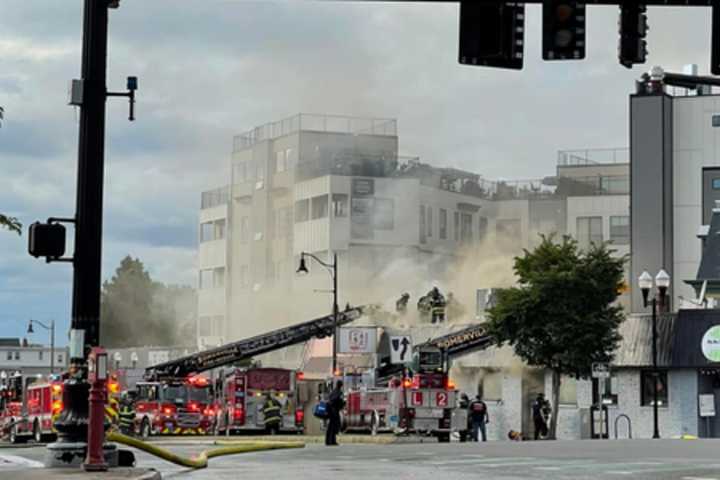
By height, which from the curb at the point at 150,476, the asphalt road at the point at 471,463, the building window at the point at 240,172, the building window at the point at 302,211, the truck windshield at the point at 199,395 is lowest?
the asphalt road at the point at 471,463

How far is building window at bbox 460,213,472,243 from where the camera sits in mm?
89938

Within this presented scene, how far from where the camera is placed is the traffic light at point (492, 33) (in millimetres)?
16859

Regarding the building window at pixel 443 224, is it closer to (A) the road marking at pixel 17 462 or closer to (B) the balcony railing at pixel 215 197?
(B) the balcony railing at pixel 215 197

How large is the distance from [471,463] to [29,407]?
3160cm

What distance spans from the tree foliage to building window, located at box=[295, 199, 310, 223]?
2515cm

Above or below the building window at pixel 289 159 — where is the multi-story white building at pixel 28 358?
below

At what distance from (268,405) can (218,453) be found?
28071mm

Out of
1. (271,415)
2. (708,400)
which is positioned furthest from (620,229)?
(271,415)

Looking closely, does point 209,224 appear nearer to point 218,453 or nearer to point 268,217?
point 268,217

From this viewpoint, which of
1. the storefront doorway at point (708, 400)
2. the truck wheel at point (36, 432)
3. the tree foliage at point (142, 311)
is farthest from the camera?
the tree foliage at point (142, 311)

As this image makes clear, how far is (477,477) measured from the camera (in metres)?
19.1

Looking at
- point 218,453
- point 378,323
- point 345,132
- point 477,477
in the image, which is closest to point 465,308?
point 378,323

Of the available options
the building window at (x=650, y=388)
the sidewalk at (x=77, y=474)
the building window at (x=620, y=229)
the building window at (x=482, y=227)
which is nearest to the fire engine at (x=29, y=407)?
the building window at (x=650, y=388)

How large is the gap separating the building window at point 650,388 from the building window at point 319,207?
36931mm
